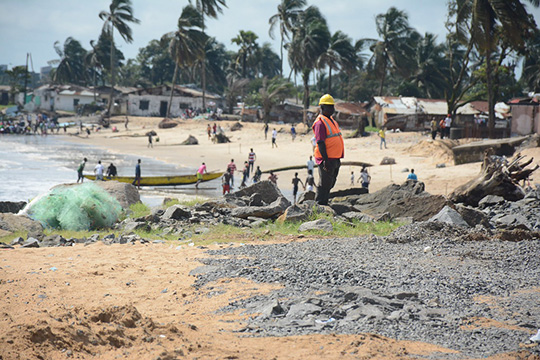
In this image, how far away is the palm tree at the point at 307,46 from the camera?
53000 mm

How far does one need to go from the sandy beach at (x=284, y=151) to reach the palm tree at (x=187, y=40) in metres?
7.53

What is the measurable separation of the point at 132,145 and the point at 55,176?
65.4 ft

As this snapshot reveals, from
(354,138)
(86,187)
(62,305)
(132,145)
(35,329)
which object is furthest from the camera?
A: (132,145)

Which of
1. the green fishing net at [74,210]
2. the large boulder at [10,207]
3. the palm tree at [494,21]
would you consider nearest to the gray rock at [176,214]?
the green fishing net at [74,210]

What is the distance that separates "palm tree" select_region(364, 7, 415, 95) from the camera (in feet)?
163

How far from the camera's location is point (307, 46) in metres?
53.2

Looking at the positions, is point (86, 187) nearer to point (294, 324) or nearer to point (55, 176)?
point (294, 324)

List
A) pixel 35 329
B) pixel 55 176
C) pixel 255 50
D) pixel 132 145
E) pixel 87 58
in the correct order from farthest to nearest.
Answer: pixel 87 58, pixel 255 50, pixel 132 145, pixel 55 176, pixel 35 329

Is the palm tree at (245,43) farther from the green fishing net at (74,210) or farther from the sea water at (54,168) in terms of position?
the green fishing net at (74,210)

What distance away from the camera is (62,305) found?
5.48 m

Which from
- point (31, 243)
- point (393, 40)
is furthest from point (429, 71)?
point (31, 243)

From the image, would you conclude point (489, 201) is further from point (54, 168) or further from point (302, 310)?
point (54, 168)

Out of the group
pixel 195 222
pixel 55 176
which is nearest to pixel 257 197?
pixel 195 222

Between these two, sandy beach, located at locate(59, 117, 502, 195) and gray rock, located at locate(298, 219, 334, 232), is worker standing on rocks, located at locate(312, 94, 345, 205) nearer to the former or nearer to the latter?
gray rock, located at locate(298, 219, 334, 232)
